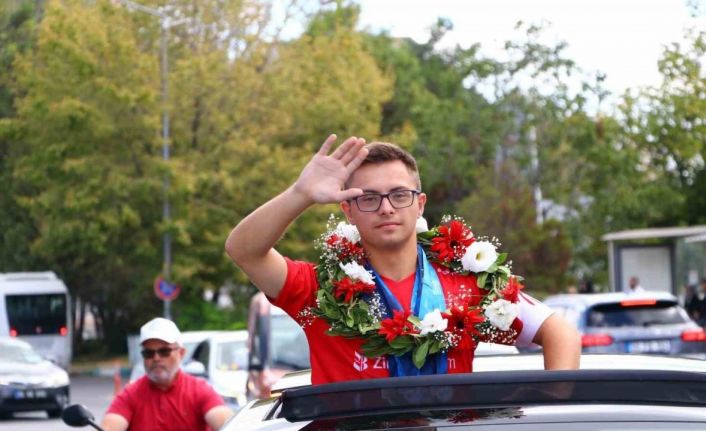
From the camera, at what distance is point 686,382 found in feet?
12.1

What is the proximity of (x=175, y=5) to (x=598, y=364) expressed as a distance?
40672 millimetres

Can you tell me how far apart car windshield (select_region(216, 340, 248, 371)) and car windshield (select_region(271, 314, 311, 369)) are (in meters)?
2.71

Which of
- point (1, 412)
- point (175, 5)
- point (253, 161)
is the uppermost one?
point (175, 5)

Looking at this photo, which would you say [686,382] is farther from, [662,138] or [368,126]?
[368,126]

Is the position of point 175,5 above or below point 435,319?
above

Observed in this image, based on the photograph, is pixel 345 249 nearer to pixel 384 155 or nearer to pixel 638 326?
pixel 384 155

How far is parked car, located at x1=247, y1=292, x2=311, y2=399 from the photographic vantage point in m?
15.0

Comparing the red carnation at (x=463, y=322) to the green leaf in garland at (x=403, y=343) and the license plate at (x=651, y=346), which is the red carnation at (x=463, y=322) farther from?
the license plate at (x=651, y=346)

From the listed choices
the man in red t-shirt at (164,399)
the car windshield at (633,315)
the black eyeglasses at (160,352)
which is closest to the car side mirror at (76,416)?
the man in red t-shirt at (164,399)

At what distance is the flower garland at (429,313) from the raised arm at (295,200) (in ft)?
0.96

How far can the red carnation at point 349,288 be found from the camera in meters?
4.78

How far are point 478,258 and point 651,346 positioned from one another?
47.8 feet

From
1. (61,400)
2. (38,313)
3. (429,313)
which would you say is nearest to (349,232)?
(429,313)

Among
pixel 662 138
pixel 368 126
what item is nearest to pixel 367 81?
pixel 368 126
